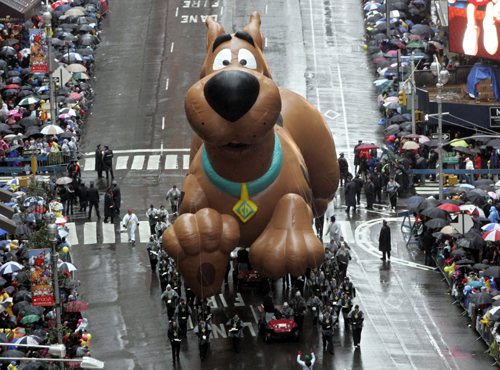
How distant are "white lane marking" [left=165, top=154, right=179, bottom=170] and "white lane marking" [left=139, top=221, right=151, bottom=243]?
620 cm

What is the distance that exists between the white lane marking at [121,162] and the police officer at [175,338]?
1849 cm

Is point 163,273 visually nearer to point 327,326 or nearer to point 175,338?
point 175,338

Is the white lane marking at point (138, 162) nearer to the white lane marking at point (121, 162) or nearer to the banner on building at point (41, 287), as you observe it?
the white lane marking at point (121, 162)

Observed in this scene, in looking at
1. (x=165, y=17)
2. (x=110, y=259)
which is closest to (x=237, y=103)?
(x=110, y=259)

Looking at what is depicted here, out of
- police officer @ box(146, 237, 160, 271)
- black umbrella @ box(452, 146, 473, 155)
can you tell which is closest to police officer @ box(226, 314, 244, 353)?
police officer @ box(146, 237, 160, 271)

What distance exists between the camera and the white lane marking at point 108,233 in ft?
117

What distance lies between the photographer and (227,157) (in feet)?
77.9

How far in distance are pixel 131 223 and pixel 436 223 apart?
1070 centimetres

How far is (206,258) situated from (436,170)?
19.0 meters

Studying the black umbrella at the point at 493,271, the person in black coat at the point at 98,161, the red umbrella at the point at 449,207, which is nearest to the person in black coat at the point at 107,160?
the person in black coat at the point at 98,161

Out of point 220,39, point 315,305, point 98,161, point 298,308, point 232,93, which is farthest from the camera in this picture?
point 98,161

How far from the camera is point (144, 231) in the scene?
3647 centimetres

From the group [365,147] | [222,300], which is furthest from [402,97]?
[222,300]

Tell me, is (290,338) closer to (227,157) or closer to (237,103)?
(227,157)
